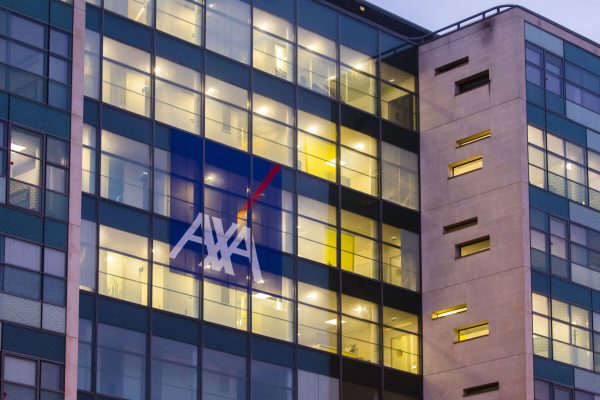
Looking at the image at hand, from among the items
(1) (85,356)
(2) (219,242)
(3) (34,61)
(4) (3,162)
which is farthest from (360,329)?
(4) (3,162)

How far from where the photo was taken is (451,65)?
68.2 meters

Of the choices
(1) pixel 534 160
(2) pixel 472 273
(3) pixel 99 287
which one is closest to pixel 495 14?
(1) pixel 534 160

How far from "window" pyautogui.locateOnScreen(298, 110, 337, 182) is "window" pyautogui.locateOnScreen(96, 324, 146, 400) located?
1128 centimetres

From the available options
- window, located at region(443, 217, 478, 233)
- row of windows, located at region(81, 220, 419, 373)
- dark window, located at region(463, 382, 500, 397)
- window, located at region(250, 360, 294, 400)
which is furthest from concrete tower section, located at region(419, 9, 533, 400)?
window, located at region(250, 360, 294, 400)

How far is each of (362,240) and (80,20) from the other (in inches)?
616

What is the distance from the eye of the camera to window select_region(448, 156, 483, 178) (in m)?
66.1

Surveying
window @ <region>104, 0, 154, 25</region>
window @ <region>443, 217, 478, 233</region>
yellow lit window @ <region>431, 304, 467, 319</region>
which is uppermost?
window @ <region>104, 0, 154, 25</region>

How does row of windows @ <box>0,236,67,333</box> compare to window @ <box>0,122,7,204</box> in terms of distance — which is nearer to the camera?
row of windows @ <box>0,236,67,333</box>

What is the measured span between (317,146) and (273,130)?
2336mm

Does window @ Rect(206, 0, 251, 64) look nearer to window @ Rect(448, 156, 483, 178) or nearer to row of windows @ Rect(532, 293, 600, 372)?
window @ Rect(448, 156, 483, 178)

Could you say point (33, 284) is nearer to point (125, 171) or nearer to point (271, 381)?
point (125, 171)

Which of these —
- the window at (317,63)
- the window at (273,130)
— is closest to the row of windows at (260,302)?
the window at (273,130)

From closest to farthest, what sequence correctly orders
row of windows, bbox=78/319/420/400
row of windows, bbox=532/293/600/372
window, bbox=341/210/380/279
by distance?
row of windows, bbox=78/319/420/400 < row of windows, bbox=532/293/600/372 < window, bbox=341/210/380/279

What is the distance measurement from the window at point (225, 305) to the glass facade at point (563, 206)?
1133 cm
